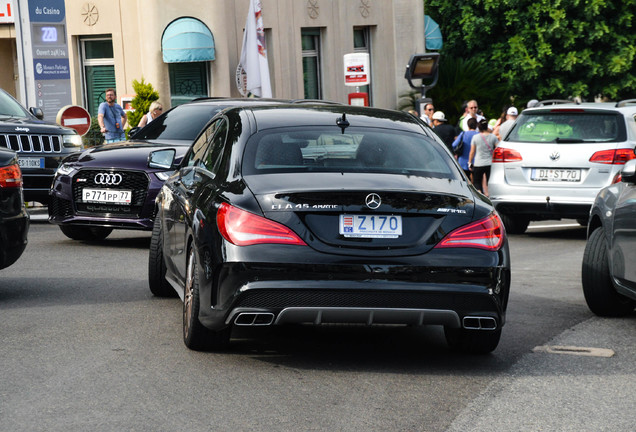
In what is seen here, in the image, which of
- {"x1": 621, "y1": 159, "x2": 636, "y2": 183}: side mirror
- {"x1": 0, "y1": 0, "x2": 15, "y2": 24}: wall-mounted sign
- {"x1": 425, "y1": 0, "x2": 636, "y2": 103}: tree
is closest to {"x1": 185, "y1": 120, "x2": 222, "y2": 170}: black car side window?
{"x1": 621, "y1": 159, "x2": 636, "y2": 183}: side mirror

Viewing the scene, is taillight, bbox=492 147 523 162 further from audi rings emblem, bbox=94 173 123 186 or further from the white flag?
the white flag

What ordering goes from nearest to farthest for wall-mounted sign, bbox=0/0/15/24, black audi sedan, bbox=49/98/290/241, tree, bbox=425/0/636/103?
black audi sedan, bbox=49/98/290/241
wall-mounted sign, bbox=0/0/15/24
tree, bbox=425/0/636/103

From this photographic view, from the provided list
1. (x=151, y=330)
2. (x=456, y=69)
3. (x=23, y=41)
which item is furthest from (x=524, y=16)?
(x=151, y=330)

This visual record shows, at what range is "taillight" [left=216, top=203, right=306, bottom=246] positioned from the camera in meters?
6.56

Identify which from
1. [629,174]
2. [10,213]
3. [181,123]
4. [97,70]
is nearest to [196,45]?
[97,70]

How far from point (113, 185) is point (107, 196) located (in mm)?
138

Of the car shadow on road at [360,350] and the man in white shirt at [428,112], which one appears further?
the man in white shirt at [428,112]

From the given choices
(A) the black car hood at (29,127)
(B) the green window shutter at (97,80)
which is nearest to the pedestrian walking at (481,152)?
(A) the black car hood at (29,127)

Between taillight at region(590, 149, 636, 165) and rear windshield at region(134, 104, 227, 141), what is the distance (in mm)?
4669

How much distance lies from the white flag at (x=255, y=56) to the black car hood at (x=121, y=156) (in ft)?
50.0

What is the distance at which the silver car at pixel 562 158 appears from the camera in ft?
49.9

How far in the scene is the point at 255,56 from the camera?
28.9 meters

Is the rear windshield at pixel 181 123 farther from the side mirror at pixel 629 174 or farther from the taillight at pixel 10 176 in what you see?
the side mirror at pixel 629 174

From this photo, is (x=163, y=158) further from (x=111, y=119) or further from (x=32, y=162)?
(x=111, y=119)
